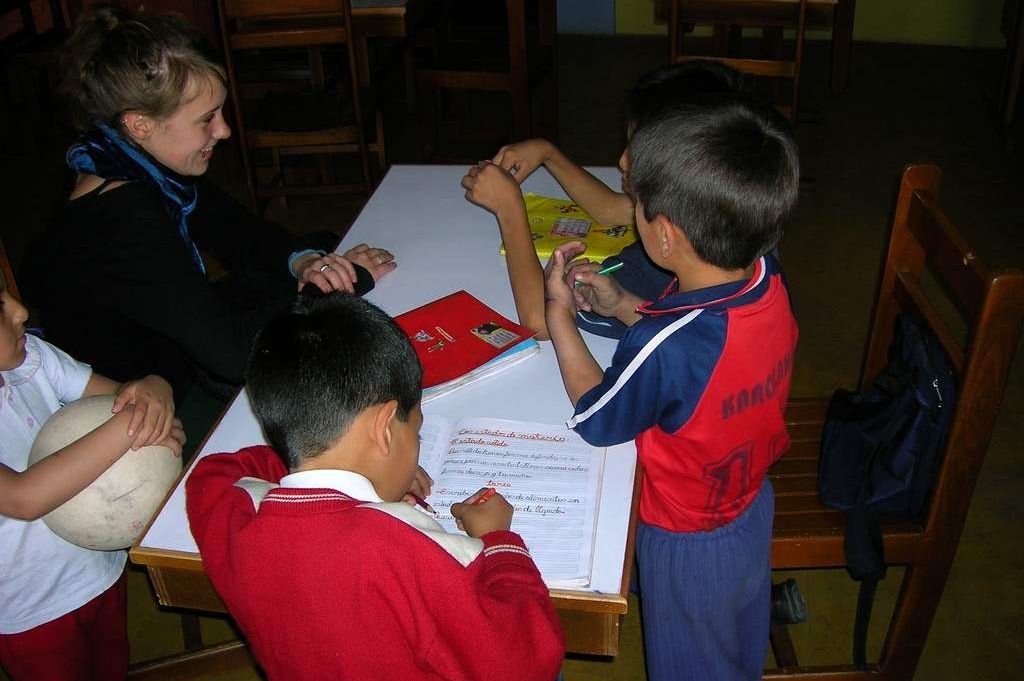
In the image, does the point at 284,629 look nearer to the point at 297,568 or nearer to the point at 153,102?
the point at 297,568

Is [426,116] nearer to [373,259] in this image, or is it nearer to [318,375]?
[373,259]

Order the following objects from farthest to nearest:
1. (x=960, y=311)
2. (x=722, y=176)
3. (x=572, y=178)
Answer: (x=572, y=178) < (x=960, y=311) < (x=722, y=176)

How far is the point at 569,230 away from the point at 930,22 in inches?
177

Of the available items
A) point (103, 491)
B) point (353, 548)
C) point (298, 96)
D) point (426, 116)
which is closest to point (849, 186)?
point (426, 116)

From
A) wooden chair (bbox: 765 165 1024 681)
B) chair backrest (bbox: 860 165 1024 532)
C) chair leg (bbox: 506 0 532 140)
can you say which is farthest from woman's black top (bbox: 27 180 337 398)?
chair leg (bbox: 506 0 532 140)

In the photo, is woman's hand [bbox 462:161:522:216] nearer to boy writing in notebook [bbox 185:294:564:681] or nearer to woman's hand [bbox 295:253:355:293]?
woman's hand [bbox 295:253:355:293]

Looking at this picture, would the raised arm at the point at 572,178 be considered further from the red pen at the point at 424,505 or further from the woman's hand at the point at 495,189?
the red pen at the point at 424,505

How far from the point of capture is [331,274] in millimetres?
1784

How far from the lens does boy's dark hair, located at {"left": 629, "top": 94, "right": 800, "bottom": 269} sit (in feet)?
3.84

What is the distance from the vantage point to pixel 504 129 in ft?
14.5

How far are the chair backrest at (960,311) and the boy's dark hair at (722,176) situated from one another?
1.14 feet

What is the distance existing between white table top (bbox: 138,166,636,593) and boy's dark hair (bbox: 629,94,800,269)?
34cm

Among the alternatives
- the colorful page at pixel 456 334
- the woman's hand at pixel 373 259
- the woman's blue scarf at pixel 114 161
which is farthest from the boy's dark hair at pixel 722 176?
the woman's blue scarf at pixel 114 161

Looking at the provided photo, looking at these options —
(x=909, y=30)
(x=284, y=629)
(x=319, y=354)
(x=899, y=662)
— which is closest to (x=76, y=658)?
(x=284, y=629)
